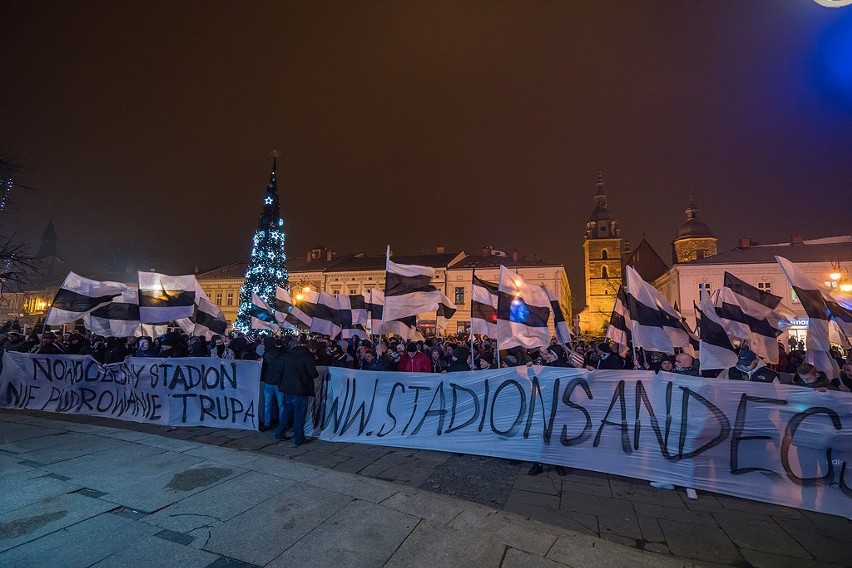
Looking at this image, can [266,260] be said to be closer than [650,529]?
No

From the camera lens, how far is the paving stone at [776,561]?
382 centimetres

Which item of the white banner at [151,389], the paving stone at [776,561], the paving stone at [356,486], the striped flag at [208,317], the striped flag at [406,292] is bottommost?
the paving stone at [776,561]

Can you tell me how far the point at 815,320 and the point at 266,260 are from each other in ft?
97.7

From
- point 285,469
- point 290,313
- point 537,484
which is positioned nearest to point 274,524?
point 285,469

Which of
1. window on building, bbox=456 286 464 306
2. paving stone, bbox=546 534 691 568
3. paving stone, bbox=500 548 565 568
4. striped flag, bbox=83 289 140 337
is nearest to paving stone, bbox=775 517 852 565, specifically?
paving stone, bbox=546 534 691 568

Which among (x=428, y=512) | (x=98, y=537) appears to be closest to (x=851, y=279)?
(x=428, y=512)

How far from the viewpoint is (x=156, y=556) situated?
11.3 feet

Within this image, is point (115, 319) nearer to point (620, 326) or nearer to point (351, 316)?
point (351, 316)

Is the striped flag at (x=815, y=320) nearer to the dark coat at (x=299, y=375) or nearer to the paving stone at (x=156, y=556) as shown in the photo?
the dark coat at (x=299, y=375)

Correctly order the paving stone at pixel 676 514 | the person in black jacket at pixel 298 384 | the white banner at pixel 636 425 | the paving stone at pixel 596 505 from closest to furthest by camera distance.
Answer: the paving stone at pixel 676 514, the paving stone at pixel 596 505, the white banner at pixel 636 425, the person in black jacket at pixel 298 384

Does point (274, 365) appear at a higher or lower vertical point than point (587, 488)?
higher

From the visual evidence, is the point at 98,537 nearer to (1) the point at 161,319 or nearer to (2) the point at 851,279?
(1) the point at 161,319

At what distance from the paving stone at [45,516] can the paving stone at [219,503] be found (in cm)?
67

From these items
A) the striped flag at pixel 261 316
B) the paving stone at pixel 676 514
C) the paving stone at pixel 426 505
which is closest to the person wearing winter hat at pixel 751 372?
the paving stone at pixel 676 514
